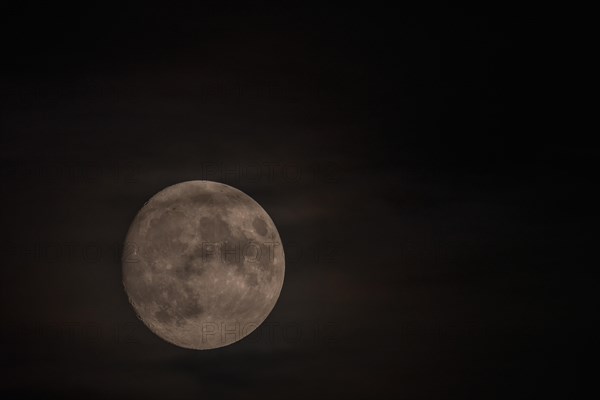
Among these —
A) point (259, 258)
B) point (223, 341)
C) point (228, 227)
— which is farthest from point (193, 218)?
point (223, 341)

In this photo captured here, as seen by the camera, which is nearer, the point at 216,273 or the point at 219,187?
the point at 216,273

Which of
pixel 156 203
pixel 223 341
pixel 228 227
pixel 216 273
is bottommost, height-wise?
pixel 223 341

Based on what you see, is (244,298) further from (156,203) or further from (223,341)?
(156,203)

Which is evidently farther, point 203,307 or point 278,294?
point 278,294

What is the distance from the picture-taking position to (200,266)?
1305cm

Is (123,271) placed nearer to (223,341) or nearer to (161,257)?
(161,257)

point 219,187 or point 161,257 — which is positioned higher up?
point 219,187

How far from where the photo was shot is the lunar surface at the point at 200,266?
1312 cm

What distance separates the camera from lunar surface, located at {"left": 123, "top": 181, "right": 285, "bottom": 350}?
13117mm

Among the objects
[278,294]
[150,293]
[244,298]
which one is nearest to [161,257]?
[150,293]

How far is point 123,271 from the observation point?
14.1 metres

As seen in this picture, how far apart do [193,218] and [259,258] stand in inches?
61.1

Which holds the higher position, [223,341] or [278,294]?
[278,294]

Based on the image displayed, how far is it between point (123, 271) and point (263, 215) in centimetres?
312
